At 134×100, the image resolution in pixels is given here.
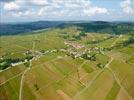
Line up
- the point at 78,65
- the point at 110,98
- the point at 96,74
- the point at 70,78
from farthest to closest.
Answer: the point at 78,65 < the point at 96,74 < the point at 70,78 < the point at 110,98

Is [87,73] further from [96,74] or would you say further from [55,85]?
[55,85]

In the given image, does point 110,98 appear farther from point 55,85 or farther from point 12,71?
point 12,71

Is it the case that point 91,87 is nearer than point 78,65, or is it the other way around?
point 91,87

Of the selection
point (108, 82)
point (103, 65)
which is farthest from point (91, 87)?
point (103, 65)

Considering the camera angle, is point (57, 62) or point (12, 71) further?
point (57, 62)

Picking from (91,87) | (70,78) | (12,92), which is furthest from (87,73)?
(12,92)

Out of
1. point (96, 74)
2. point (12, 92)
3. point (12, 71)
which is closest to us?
point (12, 92)

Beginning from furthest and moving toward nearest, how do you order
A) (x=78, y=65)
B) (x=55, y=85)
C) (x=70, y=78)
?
1. (x=78, y=65)
2. (x=70, y=78)
3. (x=55, y=85)

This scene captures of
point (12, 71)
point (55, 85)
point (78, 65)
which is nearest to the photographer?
point (55, 85)
